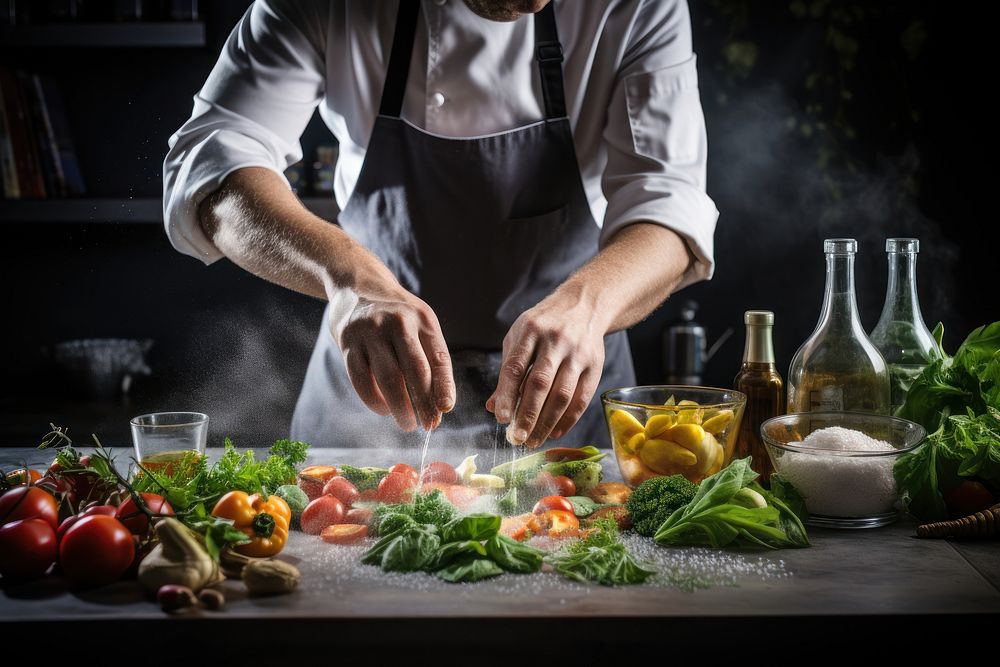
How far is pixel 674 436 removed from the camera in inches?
44.8

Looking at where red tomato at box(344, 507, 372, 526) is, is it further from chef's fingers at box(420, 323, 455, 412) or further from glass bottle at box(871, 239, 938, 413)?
glass bottle at box(871, 239, 938, 413)

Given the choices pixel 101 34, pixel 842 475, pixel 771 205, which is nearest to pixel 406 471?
pixel 842 475

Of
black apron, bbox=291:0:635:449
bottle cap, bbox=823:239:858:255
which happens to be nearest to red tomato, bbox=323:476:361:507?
black apron, bbox=291:0:635:449

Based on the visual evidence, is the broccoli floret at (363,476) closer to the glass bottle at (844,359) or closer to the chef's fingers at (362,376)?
the chef's fingers at (362,376)

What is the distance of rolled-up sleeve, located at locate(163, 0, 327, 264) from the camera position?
147cm

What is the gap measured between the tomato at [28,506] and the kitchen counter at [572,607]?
0.08 meters

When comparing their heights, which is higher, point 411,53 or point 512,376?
point 411,53

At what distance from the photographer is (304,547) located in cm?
101

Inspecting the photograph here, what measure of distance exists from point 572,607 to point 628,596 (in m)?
0.06

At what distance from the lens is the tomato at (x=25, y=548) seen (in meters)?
0.87

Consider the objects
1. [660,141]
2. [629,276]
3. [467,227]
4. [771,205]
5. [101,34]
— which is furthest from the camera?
[771,205]

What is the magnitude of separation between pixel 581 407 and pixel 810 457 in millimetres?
295

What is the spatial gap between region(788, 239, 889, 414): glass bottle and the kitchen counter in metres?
0.28

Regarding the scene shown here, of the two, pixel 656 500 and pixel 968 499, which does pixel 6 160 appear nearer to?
pixel 656 500
